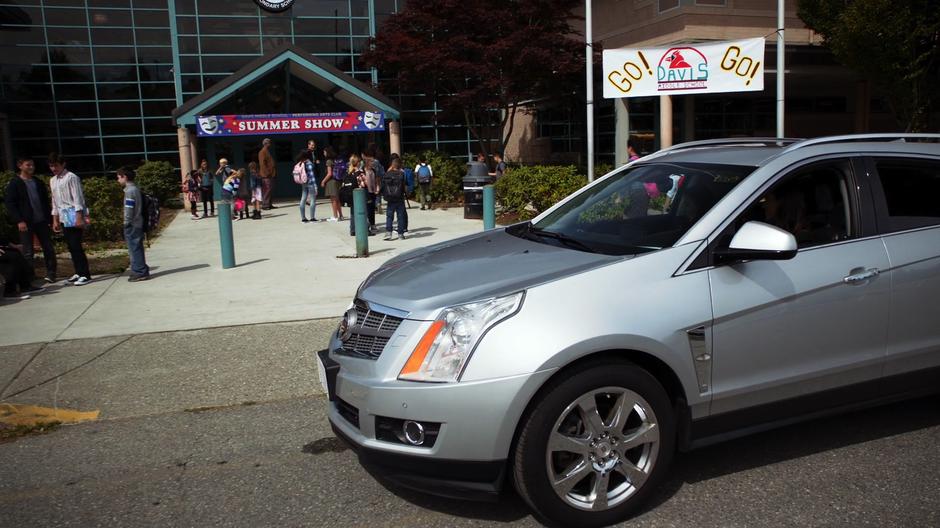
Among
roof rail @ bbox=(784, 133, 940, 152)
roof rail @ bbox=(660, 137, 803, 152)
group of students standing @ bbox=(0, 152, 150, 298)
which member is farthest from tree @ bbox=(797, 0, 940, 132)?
group of students standing @ bbox=(0, 152, 150, 298)

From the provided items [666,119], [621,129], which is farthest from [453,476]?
[621,129]

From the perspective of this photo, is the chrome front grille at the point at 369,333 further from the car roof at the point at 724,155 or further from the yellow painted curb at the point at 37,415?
the yellow painted curb at the point at 37,415

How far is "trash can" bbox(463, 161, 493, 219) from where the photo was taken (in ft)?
54.7

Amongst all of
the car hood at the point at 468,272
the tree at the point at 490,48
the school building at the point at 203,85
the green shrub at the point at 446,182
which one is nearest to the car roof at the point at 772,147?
the car hood at the point at 468,272

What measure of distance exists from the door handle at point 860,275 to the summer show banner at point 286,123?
2072 cm

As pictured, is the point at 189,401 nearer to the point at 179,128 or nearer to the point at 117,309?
the point at 117,309

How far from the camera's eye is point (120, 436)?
4.92 metres

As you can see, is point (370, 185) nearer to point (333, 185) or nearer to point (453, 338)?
point (333, 185)

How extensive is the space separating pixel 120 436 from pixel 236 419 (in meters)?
0.74

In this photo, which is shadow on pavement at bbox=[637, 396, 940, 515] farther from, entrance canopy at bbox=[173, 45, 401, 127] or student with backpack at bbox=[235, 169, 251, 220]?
entrance canopy at bbox=[173, 45, 401, 127]

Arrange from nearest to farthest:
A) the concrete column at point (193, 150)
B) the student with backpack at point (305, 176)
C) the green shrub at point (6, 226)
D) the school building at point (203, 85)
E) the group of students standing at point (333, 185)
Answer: the green shrub at point (6, 226), the group of students standing at point (333, 185), the student with backpack at point (305, 176), the concrete column at point (193, 150), the school building at point (203, 85)

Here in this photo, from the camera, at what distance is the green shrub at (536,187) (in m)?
15.2

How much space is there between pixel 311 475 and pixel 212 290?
6.26 metres

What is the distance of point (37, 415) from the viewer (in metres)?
5.33
